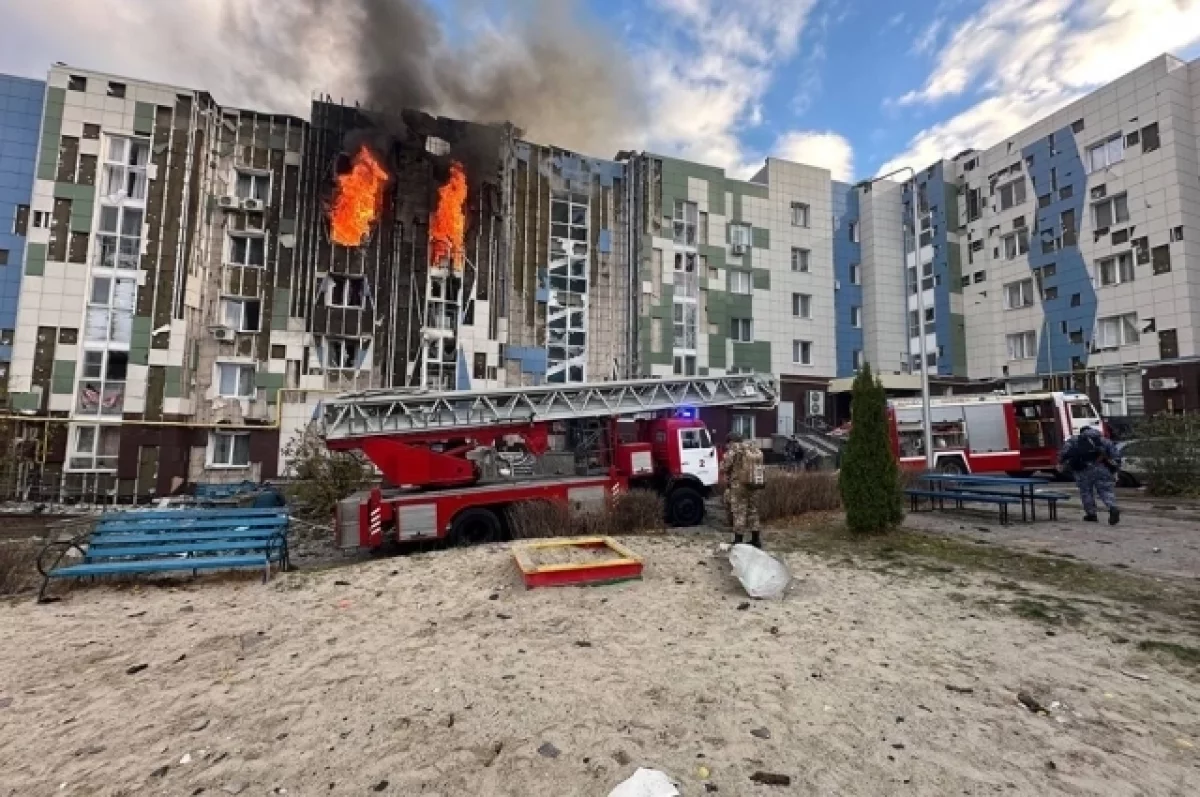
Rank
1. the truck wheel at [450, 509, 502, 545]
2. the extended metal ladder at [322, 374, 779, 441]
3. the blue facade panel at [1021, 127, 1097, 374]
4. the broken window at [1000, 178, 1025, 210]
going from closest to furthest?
the truck wheel at [450, 509, 502, 545]
the extended metal ladder at [322, 374, 779, 441]
the blue facade panel at [1021, 127, 1097, 374]
the broken window at [1000, 178, 1025, 210]

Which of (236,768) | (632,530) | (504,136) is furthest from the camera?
(504,136)

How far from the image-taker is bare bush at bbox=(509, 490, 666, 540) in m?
11.0

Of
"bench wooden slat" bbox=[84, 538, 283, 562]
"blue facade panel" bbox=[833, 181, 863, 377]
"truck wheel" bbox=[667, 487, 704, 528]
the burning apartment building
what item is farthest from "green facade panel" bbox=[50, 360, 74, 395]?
"blue facade panel" bbox=[833, 181, 863, 377]

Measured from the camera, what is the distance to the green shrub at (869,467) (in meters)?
10.3

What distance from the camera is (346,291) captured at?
2664 centimetres

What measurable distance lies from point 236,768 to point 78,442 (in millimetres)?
26186

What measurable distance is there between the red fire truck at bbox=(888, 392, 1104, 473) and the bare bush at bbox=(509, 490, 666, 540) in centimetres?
1467

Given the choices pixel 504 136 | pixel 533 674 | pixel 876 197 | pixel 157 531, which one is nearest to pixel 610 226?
pixel 504 136

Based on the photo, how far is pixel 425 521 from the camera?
11406mm

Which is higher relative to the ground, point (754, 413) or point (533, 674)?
point (754, 413)

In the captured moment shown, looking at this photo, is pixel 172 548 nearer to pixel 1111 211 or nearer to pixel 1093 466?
pixel 1093 466

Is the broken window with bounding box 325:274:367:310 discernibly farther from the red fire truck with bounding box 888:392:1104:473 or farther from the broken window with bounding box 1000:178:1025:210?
the broken window with bounding box 1000:178:1025:210

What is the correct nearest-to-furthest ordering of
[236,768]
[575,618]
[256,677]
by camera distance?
[236,768], [256,677], [575,618]

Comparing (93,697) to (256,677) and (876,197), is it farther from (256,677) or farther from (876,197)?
(876,197)
